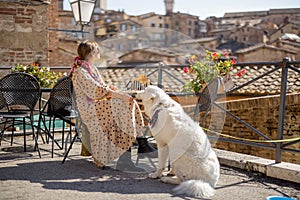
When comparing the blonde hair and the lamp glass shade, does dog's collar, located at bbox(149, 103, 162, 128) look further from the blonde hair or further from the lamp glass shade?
the lamp glass shade

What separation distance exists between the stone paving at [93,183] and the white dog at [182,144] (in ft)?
0.49

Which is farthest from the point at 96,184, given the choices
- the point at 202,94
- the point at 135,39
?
the point at 135,39

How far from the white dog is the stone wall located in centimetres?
470

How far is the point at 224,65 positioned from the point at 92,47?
172 centimetres

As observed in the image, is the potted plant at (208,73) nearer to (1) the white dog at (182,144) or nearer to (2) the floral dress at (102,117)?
(2) the floral dress at (102,117)

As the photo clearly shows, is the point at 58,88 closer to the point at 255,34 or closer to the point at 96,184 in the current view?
the point at 96,184

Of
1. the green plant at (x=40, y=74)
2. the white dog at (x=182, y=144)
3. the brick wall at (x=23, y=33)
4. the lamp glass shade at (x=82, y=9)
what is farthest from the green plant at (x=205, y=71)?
the brick wall at (x=23, y=33)

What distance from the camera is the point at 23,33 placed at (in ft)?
26.9

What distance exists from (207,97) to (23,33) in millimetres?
4611

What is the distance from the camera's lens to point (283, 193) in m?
3.84

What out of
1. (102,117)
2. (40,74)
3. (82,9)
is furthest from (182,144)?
(82,9)

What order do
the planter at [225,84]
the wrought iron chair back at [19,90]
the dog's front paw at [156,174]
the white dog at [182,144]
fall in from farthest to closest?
the planter at [225,84] → the wrought iron chair back at [19,90] → the dog's front paw at [156,174] → the white dog at [182,144]

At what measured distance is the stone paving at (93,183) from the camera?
12.0 ft

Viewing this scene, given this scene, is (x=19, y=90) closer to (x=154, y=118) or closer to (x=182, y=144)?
(x=154, y=118)
